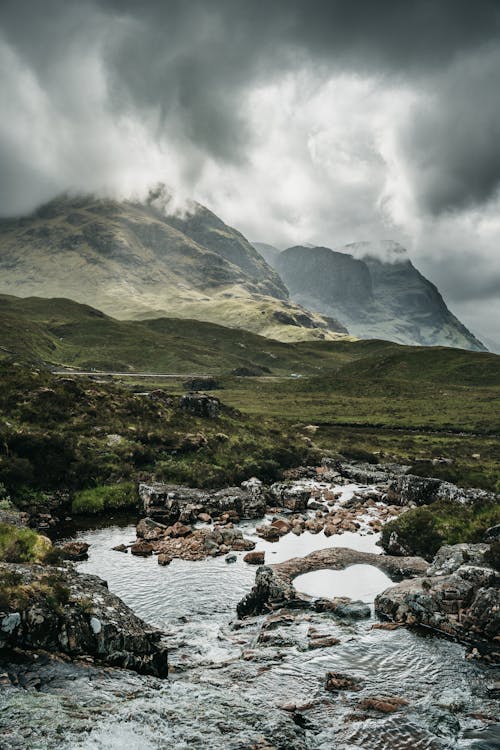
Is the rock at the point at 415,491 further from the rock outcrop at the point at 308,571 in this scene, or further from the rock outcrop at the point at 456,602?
the rock outcrop at the point at 456,602

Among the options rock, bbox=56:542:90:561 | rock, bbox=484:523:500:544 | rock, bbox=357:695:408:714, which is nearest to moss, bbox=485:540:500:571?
rock, bbox=484:523:500:544

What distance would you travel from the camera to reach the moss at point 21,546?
698 inches

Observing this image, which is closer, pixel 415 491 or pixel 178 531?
pixel 178 531

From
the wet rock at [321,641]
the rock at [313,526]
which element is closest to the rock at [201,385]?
the rock at [313,526]

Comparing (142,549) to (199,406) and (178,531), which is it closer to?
(178,531)

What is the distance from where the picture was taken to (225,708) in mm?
12188

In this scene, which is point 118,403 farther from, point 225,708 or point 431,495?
point 225,708

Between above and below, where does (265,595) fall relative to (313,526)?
below

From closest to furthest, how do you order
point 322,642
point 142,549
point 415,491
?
point 322,642 < point 142,549 < point 415,491

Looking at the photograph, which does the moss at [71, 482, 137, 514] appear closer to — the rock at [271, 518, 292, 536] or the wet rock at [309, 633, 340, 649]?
the rock at [271, 518, 292, 536]

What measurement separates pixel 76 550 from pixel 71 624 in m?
10.7

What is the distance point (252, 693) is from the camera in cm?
1308

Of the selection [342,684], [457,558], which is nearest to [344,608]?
[342,684]

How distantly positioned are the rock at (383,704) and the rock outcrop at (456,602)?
4903 millimetres
